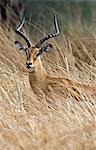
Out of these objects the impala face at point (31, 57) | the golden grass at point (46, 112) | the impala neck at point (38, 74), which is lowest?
the golden grass at point (46, 112)

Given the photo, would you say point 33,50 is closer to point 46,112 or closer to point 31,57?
point 31,57

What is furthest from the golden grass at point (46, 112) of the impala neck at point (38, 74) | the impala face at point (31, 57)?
the impala face at point (31, 57)

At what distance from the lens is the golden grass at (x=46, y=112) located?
4750 millimetres

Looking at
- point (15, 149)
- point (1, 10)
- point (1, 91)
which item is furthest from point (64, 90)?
point (1, 10)

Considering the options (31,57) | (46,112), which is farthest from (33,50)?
(46,112)

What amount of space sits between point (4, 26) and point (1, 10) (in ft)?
3.48

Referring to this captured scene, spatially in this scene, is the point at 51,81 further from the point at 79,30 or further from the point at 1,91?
the point at 79,30

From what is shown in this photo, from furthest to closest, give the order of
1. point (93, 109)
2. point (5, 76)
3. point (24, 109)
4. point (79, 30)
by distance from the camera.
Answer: point (79, 30), point (5, 76), point (24, 109), point (93, 109)

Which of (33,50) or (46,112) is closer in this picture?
(46,112)

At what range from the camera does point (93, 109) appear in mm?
5707

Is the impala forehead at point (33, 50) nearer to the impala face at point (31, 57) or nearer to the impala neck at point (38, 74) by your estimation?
the impala face at point (31, 57)

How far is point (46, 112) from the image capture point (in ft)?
19.4

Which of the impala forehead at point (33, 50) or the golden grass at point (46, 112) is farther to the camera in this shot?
the impala forehead at point (33, 50)

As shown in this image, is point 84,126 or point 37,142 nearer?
point 37,142
